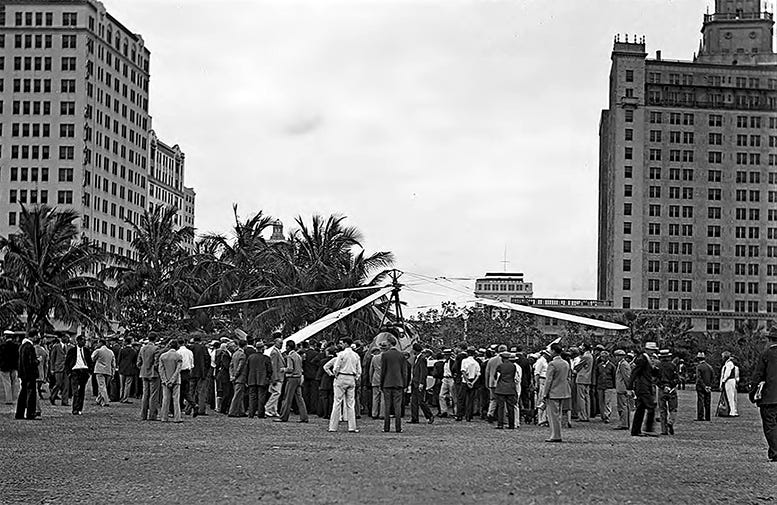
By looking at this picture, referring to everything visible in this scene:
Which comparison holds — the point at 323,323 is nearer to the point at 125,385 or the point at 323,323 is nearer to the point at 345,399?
the point at 125,385

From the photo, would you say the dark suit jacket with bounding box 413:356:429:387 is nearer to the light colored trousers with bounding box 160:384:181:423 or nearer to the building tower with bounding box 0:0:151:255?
the light colored trousers with bounding box 160:384:181:423

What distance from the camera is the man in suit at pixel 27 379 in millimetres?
22109

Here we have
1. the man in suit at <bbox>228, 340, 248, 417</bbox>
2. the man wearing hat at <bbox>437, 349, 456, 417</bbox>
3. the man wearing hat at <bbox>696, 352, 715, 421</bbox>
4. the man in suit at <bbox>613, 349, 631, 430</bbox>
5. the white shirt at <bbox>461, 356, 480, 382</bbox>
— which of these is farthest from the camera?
the man wearing hat at <bbox>696, 352, 715, 421</bbox>

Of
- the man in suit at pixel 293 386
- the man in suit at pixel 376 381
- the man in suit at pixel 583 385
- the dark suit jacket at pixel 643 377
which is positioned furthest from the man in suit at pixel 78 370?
the dark suit jacket at pixel 643 377

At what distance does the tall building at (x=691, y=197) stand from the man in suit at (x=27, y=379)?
11602 centimetres

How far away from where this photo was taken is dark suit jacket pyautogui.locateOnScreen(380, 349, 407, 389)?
69.8 ft

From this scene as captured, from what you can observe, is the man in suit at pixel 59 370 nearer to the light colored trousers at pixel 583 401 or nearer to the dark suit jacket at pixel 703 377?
the light colored trousers at pixel 583 401

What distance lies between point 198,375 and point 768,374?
1380cm

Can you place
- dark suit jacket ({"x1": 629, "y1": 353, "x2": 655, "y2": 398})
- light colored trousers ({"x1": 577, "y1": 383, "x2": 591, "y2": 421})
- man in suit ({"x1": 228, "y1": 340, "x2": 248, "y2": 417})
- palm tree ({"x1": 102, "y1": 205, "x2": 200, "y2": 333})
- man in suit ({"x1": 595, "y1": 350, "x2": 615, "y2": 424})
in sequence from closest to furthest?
dark suit jacket ({"x1": 629, "y1": 353, "x2": 655, "y2": 398}), man in suit ({"x1": 228, "y1": 340, "x2": 248, "y2": 417}), light colored trousers ({"x1": 577, "y1": 383, "x2": 591, "y2": 421}), man in suit ({"x1": 595, "y1": 350, "x2": 615, "y2": 424}), palm tree ({"x1": 102, "y1": 205, "x2": 200, "y2": 333})

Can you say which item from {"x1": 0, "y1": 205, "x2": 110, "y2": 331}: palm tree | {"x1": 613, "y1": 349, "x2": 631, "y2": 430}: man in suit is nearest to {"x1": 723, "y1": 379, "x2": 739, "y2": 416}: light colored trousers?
{"x1": 613, "y1": 349, "x2": 631, "y2": 430}: man in suit

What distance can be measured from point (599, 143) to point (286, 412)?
5234 inches

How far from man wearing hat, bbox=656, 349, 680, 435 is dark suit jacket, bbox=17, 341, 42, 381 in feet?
40.7

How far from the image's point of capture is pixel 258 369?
25.2 meters

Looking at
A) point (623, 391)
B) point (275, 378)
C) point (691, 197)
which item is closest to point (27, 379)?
point (275, 378)
